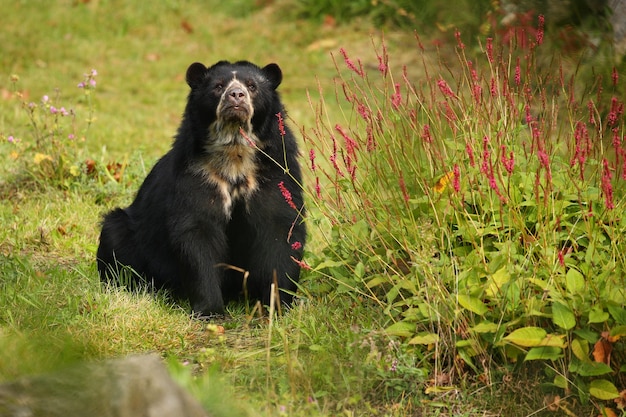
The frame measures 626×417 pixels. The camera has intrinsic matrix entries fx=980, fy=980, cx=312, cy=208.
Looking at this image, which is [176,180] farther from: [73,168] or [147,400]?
[147,400]

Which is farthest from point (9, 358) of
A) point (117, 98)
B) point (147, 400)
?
point (117, 98)

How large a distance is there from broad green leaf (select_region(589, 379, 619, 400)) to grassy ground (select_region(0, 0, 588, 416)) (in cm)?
22

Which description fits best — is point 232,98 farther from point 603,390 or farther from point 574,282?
point 603,390

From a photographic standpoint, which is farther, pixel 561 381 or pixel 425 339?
pixel 425 339

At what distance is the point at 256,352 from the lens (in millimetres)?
4141

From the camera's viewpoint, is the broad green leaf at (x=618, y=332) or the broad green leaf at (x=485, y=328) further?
the broad green leaf at (x=485, y=328)

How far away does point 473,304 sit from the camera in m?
3.85

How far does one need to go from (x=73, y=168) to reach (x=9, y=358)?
3.41m

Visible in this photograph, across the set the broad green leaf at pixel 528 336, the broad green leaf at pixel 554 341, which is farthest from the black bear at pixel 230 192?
the broad green leaf at pixel 554 341

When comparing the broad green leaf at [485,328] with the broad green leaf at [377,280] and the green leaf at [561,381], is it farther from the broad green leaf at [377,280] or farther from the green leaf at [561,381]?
the broad green leaf at [377,280]

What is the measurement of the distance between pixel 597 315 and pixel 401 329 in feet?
2.52

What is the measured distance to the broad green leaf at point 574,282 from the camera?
148 inches

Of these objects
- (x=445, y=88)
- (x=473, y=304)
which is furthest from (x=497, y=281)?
(x=445, y=88)

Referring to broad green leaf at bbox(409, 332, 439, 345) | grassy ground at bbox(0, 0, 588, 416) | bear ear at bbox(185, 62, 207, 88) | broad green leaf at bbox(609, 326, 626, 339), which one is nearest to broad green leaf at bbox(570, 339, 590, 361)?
broad green leaf at bbox(609, 326, 626, 339)
